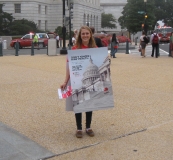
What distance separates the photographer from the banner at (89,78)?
5.62 m

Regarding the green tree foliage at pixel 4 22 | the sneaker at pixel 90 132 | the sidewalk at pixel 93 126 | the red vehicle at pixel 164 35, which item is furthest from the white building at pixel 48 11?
the sneaker at pixel 90 132

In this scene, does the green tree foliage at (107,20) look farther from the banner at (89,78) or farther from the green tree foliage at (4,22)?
the banner at (89,78)

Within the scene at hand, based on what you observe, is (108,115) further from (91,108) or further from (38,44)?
(38,44)

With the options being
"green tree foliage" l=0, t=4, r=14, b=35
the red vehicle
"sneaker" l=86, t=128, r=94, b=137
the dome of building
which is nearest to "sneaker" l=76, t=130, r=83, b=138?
"sneaker" l=86, t=128, r=94, b=137

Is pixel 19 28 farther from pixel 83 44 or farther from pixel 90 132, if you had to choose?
pixel 90 132

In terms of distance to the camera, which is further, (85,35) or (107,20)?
(107,20)

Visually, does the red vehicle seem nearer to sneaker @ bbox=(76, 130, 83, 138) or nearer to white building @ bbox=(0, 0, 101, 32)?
white building @ bbox=(0, 0, 101, 32)

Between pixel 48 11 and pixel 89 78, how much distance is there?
66.2 meters

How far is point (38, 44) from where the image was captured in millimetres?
36438

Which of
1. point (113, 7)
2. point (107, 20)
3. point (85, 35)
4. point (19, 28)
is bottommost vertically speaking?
point (19, 28)

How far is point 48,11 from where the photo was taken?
70250 mm

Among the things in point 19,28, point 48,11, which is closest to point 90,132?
point 19,28

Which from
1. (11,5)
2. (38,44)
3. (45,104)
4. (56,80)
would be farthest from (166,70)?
(11,5)

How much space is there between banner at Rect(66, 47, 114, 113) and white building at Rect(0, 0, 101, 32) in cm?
5083
